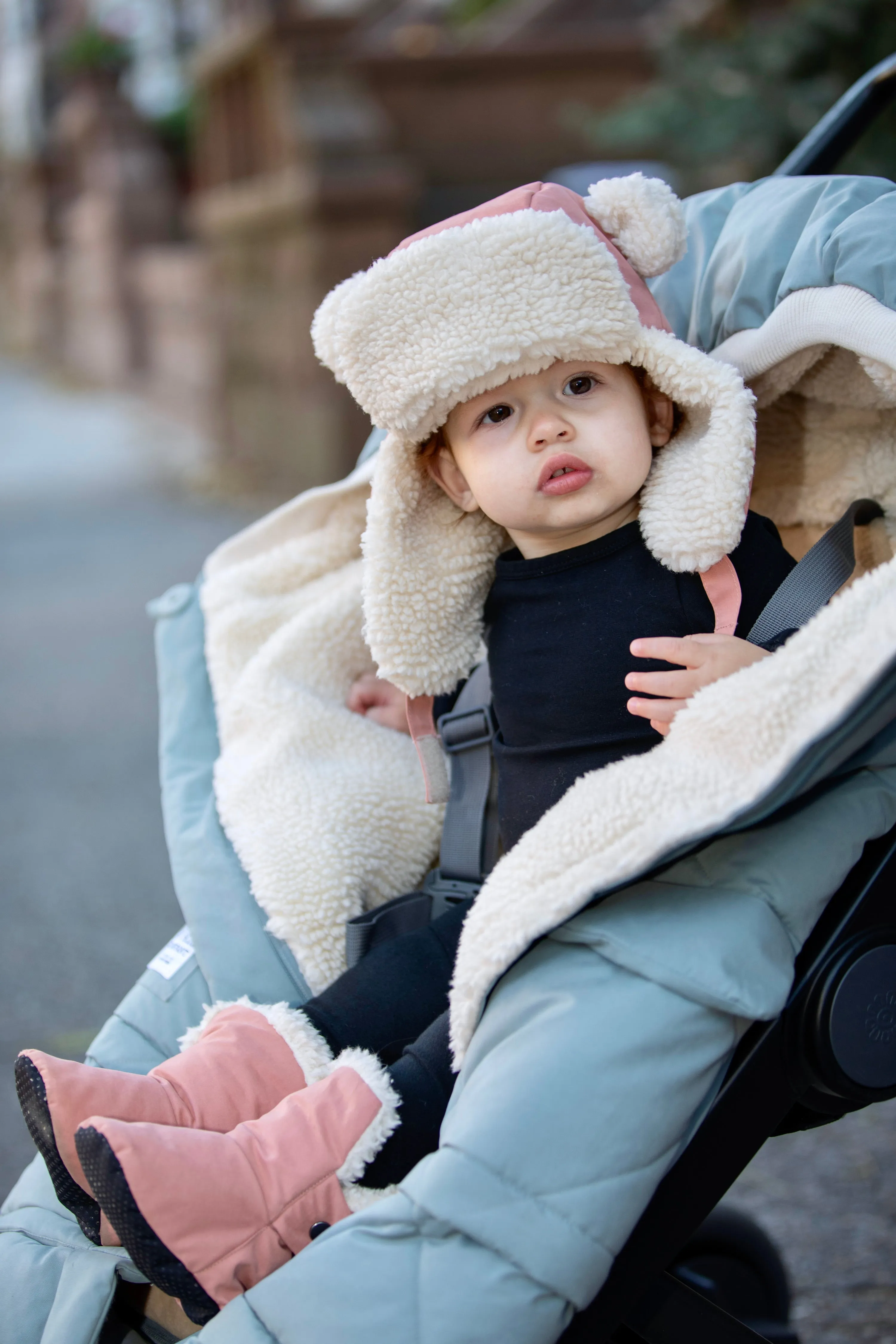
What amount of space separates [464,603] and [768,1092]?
659 millimetres

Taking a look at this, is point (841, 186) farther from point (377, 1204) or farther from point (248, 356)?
point (248, 356)

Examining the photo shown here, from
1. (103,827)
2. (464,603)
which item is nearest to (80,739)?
(103,827)

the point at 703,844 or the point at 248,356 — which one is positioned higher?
the point at 248,356

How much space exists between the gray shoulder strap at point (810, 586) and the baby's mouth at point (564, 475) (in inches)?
9.0

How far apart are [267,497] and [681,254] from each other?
5.11 metres

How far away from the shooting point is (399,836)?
5.03ft

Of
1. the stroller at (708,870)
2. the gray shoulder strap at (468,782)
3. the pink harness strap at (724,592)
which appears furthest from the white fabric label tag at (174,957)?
the pink harness strap at (724,592)

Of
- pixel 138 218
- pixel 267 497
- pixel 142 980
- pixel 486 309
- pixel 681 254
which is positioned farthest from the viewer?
pixel 138 218

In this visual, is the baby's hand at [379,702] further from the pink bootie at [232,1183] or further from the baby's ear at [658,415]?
the pink bootie at [232,1183]

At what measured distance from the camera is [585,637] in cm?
136

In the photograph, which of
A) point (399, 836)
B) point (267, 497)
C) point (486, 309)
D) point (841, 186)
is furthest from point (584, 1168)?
point (267, 497)

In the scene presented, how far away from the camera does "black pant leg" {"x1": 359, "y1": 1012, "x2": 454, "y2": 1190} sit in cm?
112

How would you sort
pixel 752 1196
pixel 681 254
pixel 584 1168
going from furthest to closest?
pixel 752 1196
pixel 681 254
pixel 584 1168

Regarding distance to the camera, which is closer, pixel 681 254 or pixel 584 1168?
pixel 584 1168
